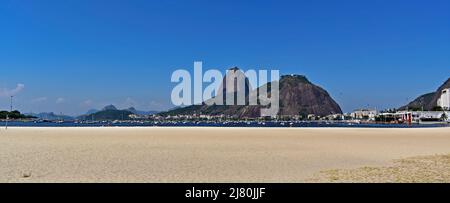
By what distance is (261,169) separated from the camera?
11477 millimetres

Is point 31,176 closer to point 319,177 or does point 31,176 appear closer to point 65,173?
point 65,173

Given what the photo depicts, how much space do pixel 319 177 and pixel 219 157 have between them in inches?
213

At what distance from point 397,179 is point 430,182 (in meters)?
0.77
